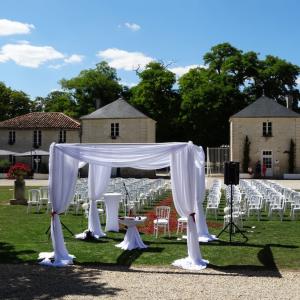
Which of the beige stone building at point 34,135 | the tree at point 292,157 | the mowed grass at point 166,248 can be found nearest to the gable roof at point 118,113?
the beige stone building at point 34,135

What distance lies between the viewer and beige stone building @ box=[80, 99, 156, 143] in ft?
151

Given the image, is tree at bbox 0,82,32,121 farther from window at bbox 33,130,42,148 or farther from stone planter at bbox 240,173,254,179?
stone planter at bbox 240,173,254,179

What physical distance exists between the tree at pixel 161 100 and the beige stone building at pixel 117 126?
611cm

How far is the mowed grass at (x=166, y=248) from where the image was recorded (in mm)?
10109

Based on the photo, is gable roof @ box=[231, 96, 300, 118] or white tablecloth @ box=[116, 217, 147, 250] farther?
gable roof @ box=[231, 96, 300, 118]

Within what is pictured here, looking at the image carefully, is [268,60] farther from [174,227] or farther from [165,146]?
[165,146]

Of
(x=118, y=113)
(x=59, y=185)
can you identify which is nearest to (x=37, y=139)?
(x=118, y=113)

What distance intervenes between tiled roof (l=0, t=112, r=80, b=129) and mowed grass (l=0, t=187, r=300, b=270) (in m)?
32.8

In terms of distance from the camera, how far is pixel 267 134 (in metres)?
43.9

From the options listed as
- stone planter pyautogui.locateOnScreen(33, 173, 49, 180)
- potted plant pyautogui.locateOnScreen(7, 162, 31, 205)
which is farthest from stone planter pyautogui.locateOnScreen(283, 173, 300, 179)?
potted plant pyautogui.locateOnScreen(7, 162, 31, 205)

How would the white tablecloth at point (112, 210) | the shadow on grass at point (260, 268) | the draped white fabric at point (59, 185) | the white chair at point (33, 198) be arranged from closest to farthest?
the shadow on grass at point (260, 268) → the draped white fabric at point (59, 185) → the white tablecloth at point (112, 210) → the white chair at point (33, 198)

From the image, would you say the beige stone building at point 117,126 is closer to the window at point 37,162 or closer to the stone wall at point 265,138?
the window at point 37,162

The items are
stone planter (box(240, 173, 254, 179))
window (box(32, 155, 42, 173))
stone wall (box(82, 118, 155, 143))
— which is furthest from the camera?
window (box(32, 155, 42, 173))

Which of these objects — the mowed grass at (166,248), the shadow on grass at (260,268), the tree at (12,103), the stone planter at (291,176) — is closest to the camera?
the shadow on grass at (260,268)
